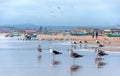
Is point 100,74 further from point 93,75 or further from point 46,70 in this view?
point 46,70

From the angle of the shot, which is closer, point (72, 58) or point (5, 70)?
point (5, 70)

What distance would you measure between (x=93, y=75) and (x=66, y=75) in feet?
4.01

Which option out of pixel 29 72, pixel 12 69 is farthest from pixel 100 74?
pixel 12 69

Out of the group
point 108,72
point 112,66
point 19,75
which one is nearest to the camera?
point 19,75

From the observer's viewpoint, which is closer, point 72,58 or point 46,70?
point 46,70

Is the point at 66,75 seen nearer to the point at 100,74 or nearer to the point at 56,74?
the point at 56,74

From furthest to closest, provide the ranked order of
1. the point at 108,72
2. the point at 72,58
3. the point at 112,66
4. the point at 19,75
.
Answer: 1. the point at 72,58
2. the point at 112,66
3. the point at 108,72
4. the point at 19,75

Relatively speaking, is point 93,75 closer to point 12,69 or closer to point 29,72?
point 29,72

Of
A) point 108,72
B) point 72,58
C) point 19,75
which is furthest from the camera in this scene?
point 72,58

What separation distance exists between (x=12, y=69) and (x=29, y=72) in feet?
5.04

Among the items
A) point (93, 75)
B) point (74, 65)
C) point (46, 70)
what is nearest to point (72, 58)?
point (74, 65)

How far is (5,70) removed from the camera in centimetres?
2033

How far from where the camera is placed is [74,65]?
22875mm

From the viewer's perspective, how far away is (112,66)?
22328mm
